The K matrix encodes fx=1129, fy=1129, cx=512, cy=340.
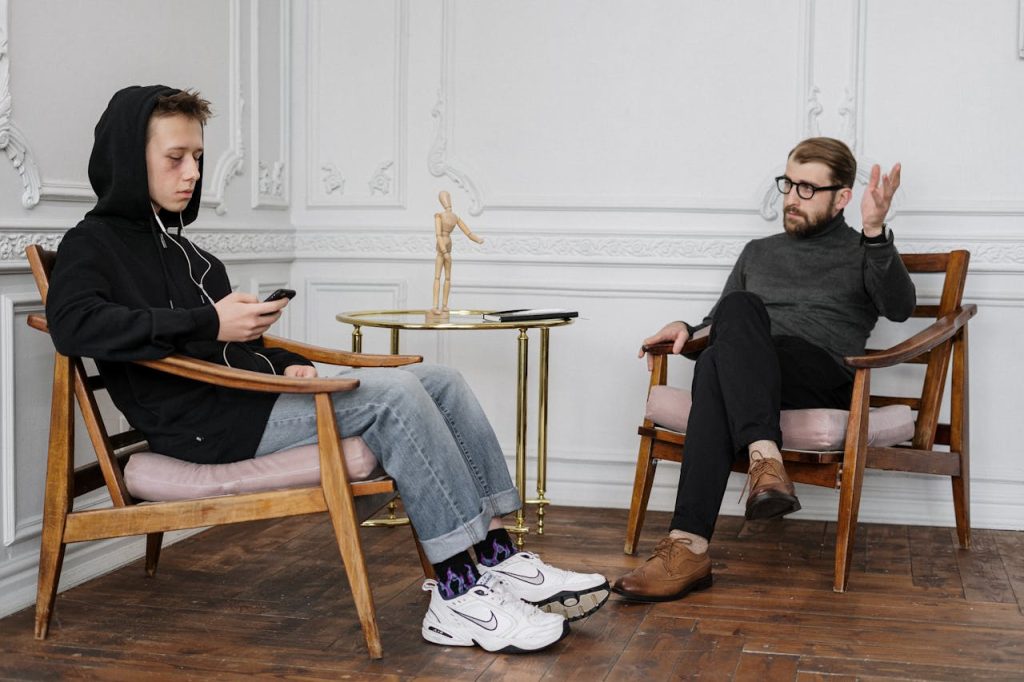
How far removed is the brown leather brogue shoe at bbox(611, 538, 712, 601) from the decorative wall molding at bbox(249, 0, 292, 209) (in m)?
1.86

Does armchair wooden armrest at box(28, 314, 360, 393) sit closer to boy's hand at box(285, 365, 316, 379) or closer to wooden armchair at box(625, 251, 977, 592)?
boy's hand at box(285, 365, 316, 379)

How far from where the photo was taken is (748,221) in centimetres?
371

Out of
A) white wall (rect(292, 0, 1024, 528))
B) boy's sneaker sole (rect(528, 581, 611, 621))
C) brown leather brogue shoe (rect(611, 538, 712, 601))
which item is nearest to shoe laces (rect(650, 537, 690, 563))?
brown leather brogue shoe (rect(611, 538, 712, 601))

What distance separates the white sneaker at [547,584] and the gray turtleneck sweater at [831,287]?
102 centimetres

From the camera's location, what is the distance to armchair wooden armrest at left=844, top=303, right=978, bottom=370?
2.77 meters

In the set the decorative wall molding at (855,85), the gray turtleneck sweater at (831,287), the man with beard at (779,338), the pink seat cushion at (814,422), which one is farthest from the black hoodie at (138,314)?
the decorative wall molding at (855,85)

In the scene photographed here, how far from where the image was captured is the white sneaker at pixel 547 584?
7.91 ft

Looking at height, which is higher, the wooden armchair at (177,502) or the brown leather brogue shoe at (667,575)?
the wooden armchair at (177,502)

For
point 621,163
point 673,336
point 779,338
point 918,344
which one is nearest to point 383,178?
point 621,163

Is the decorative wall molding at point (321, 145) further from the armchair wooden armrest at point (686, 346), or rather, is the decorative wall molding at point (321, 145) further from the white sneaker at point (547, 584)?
the white sneaker at point (547, 584)

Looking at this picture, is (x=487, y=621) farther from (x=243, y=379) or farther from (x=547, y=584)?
(x=243, y=379)

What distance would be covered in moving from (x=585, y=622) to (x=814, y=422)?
79 cm

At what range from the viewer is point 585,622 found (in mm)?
2557

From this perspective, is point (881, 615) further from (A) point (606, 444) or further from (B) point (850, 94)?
(B) point (850, 94)
